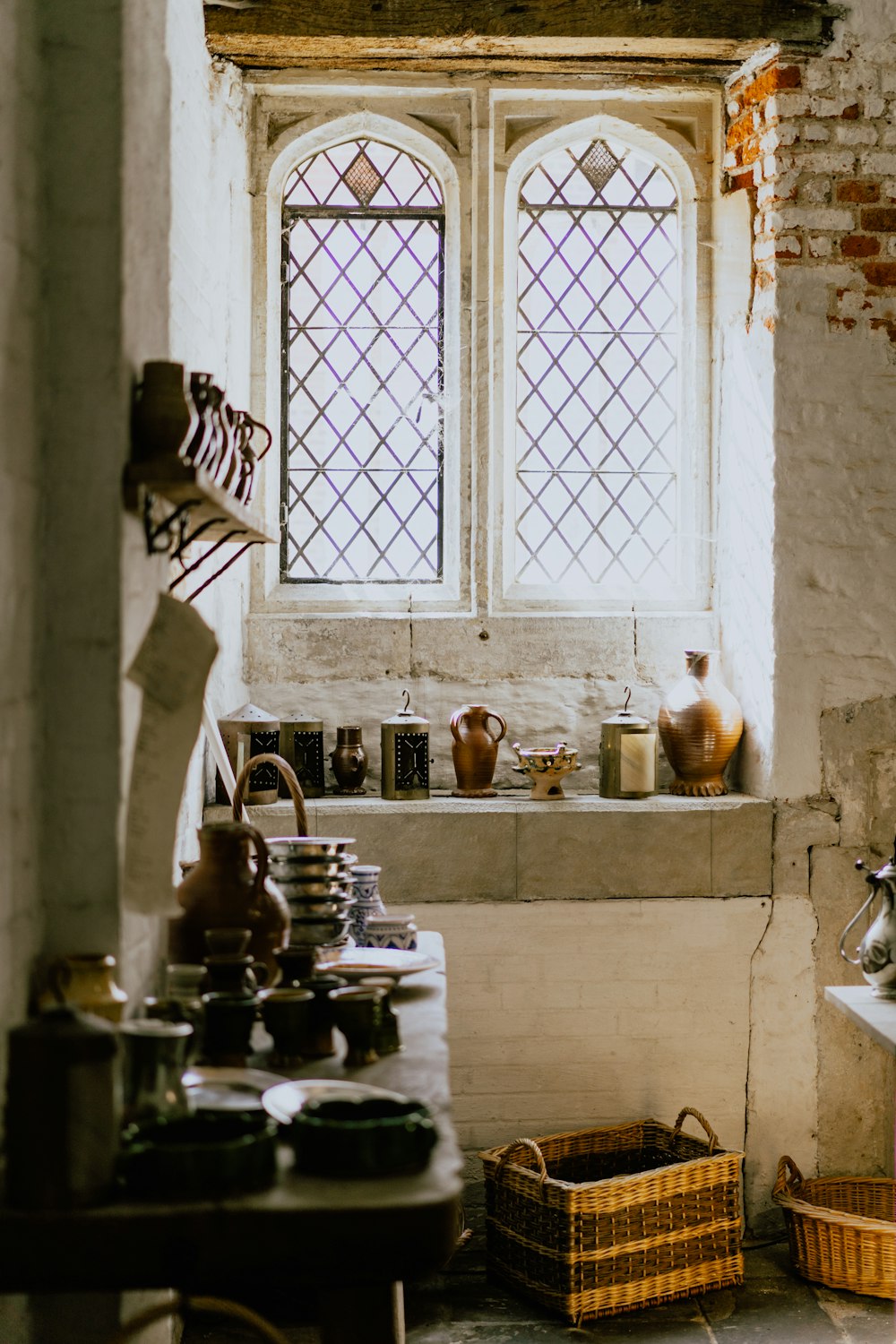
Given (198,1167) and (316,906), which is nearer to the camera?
(198,1167)

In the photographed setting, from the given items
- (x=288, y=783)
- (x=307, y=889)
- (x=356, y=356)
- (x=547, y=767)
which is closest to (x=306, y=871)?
(x=307, y=889)

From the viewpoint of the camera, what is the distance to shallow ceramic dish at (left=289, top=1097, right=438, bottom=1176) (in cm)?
171

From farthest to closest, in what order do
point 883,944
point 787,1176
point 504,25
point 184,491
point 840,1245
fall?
point 504,25 < point 787,1176 < point 840,1245 < point 883,944 < point 184,491

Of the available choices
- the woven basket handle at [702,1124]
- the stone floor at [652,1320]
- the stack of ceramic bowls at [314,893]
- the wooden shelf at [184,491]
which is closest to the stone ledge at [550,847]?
the woven basket handle at [702,1124]

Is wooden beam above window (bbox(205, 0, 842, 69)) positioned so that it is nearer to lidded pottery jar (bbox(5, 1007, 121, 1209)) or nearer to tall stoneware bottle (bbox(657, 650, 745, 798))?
tall stoneware bottle (bbox(657, 650, 745, 798))

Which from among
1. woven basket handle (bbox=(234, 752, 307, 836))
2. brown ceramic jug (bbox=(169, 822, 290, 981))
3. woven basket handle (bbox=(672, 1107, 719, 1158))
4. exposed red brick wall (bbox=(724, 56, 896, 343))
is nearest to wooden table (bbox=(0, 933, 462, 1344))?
brown ceramic jug (bbox=(169, 822, 290, 981))

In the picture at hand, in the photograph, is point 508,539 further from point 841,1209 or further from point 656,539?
point 841,1209

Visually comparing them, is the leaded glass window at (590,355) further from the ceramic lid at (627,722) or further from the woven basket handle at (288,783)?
the woven basket handle at (288,783)

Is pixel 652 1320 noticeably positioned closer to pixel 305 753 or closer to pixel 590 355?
pixel 305 753

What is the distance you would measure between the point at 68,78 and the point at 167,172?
14.5 inches

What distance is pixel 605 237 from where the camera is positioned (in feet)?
15.3

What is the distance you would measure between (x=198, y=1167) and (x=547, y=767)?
8.56ft

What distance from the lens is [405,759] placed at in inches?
165

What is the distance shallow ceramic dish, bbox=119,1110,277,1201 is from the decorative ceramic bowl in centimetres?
252
